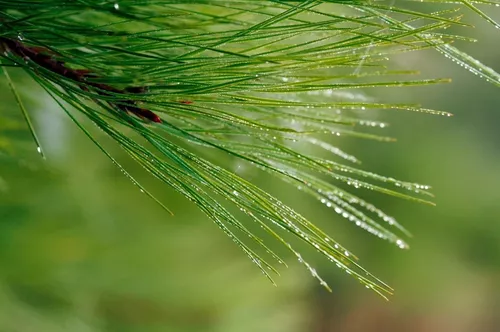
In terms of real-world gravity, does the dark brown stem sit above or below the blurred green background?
above

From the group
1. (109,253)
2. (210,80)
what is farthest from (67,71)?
(109,253)

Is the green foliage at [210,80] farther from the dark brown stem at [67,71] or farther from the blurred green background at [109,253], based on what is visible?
the blurred green background at [109,253]

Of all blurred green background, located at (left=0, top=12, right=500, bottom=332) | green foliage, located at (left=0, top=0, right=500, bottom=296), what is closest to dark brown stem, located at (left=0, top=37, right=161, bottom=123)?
green foliage, located at (left=0, top=0, right=500, bottom=296)

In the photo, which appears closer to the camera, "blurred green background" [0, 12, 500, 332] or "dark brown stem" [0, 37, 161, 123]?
"dark brown stem" [0, 37, 161, 123]

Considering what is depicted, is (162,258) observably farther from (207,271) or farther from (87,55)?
(87,55)

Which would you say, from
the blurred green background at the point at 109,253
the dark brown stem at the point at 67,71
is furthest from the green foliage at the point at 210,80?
the blurred green background at the point at 109,253

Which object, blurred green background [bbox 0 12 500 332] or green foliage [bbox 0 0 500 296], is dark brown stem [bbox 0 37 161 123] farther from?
blurred green background [bbox 0 12 500 332]

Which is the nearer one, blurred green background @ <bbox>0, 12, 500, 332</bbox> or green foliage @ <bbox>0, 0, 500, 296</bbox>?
green foliage @ <bbox>0, 0, 500, 296</bbox>

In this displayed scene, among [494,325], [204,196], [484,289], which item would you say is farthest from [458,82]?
[204,196]

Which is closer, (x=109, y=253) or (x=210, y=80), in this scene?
(x=210, y=80)

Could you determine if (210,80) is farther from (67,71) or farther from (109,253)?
(109,253)

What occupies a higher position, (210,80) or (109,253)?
(210,80)
